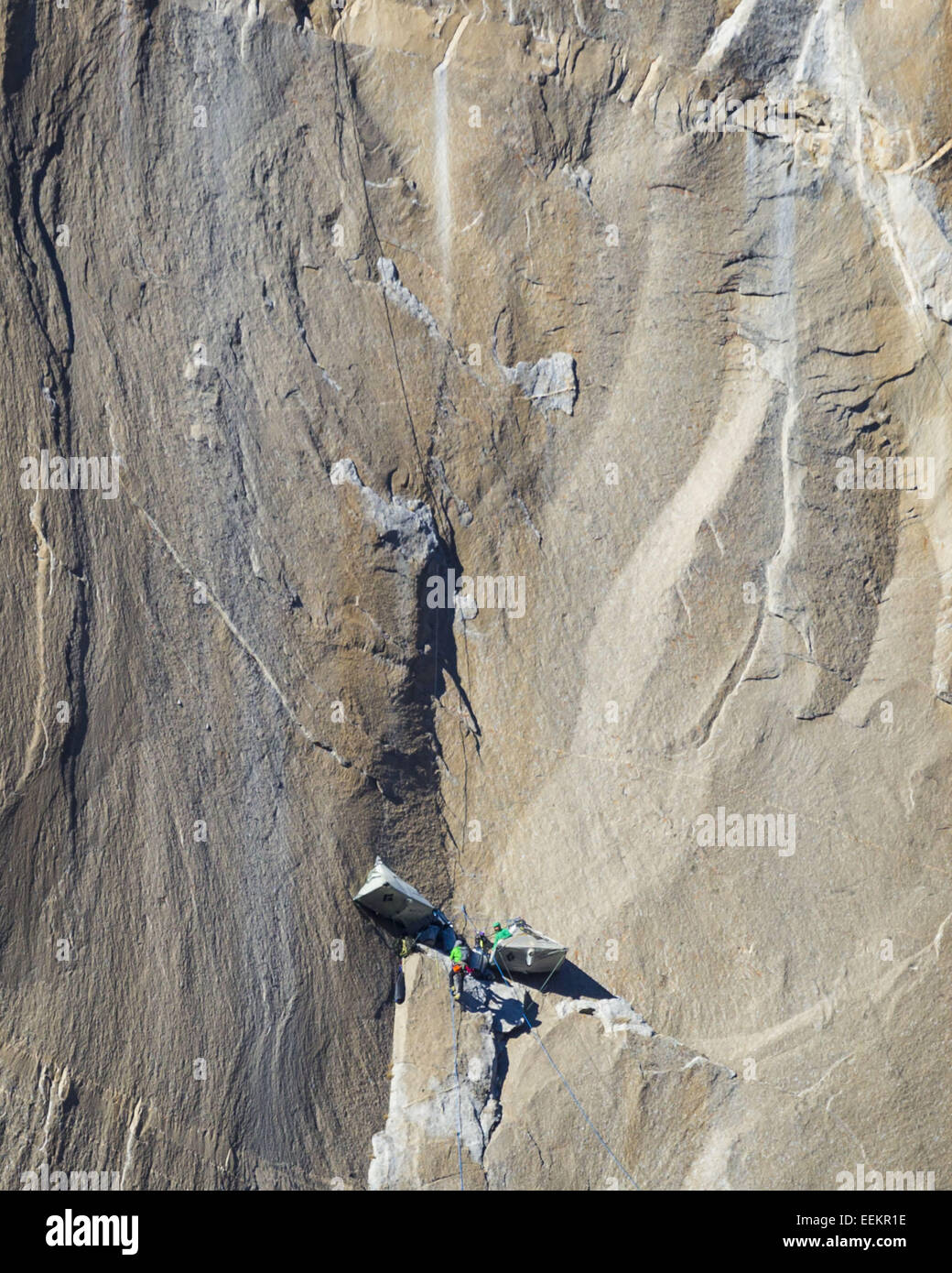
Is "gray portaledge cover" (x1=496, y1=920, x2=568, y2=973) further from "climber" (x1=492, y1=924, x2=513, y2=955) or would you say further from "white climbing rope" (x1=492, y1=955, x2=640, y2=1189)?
"white climbing rope" (x1=492, y1=955, x2=640, y2=1189)

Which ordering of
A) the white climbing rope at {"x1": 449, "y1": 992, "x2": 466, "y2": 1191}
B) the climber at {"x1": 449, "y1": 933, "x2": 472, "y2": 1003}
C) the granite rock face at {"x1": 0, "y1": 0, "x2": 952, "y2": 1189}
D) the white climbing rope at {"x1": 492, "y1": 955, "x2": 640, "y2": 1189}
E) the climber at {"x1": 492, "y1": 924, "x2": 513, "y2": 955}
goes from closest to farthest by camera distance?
the granite rock face at {"x1": 0, "y1": 0, "x2": 952, "y2": 1189} → the white climbing rope at {"x1": 449, "y1": 992, "x2": 466, "y2": 1191} → the white climbing rope at {"x1": 492, "y1": 955, "x2": 640, "y2": 1189} → the climber at {"x1": 449, "y1": 933, "x2": 472, "y2": 1003} → the climber at {"x1": 492, "y1": 924, "x2": 513, "y2": 955}

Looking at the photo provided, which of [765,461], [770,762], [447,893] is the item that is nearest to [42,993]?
[447,893]

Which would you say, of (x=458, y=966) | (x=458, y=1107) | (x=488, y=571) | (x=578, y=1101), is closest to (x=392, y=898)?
(x=458, y=966)

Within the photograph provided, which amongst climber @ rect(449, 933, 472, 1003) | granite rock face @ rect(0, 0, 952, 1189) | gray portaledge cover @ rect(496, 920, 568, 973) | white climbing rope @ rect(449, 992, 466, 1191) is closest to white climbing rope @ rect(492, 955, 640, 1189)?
granite rock face @ rect(0, 0, 952, 1189)

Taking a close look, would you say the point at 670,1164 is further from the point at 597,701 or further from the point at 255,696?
the point at 255,696

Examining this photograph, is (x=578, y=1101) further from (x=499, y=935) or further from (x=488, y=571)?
(x=488, y=571)

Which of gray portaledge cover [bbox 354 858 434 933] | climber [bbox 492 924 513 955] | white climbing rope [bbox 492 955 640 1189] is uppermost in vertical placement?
gray portaledge cover [bbox 354 858 434 933]

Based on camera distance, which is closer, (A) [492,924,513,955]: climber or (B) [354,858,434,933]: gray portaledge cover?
(B) [354,858,434,933]: gray portaledge cover
